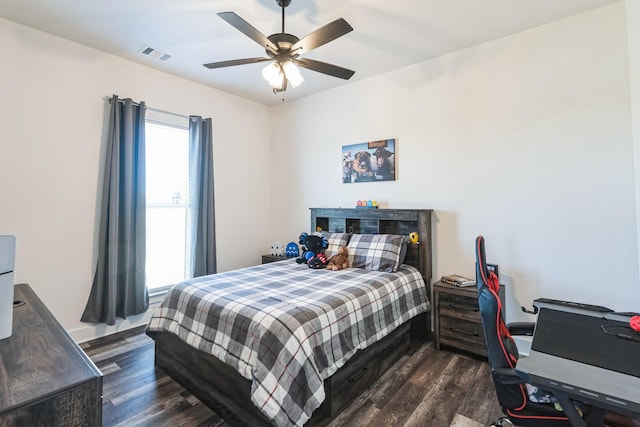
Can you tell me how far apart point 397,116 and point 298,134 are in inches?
61.2

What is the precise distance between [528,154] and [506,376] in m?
2.11

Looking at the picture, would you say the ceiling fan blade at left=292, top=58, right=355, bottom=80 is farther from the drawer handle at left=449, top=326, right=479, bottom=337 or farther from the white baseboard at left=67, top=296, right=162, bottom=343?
the white baseboard at left=67, top=296, right=162, bottom=343

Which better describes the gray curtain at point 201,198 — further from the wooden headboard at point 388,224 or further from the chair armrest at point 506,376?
the chair armrest at point 506,376

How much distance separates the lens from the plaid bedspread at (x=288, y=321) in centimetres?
164

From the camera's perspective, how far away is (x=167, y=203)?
3625 millimetres

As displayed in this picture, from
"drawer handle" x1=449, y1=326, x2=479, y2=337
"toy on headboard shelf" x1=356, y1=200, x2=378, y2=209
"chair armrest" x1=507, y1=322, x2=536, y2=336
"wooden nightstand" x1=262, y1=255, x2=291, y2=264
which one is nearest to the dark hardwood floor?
"drawer handle" x1=449, y1=326, x2=479, y2=337

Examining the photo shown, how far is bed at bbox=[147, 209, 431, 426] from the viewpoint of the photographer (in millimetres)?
1663

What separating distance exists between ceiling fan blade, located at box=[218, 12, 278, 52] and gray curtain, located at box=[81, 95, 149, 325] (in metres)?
1.96

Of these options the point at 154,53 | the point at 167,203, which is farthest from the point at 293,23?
the point at 167,203

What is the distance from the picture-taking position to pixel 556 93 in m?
2.55

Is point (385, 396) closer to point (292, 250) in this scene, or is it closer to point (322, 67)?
point (292, 250)

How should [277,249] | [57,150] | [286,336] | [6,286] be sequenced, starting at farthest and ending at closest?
[277,249], [57,150], [286,336], [6,286]

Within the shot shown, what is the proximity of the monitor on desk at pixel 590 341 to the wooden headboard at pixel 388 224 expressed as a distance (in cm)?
140

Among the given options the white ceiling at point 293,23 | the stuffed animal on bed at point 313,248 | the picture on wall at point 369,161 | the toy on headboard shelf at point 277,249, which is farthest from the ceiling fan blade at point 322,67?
the toy on headboard shelf at point 277,249
